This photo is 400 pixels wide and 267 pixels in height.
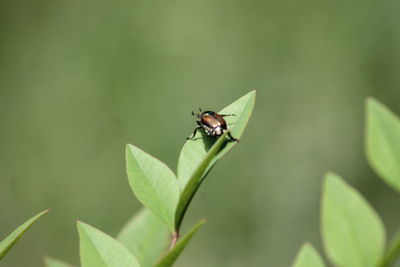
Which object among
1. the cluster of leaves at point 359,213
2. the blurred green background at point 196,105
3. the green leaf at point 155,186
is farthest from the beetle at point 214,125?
the blurred green background at point 196,105

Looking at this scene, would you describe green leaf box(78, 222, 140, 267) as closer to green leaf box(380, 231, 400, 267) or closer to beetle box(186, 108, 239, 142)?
green leaf box(380, 231, 400, 267)

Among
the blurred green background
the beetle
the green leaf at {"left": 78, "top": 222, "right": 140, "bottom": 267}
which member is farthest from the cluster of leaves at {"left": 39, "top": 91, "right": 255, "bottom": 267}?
the blurred green background

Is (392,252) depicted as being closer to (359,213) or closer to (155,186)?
(359,213)

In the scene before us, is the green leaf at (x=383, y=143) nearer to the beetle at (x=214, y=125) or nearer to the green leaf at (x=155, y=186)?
the green leaf at (x=155, y=186)

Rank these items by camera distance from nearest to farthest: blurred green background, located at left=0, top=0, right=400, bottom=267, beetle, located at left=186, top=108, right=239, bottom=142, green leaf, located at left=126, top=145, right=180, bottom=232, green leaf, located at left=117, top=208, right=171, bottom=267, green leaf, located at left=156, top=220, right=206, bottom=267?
green leaf, located at left=156, top=220, right=206, bottom=267 < green leaf, located at left=126, top=145, right=180, bottom=232 < green leaf, located at left=117, top=208, right=171, bottom=267 < beetle, located at left=186, top=108, right=239, bottom=142 < blurred green background, located at left=0, top=0, right=400, bottom=267

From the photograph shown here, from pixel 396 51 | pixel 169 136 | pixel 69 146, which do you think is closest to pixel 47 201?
pixel 69 146

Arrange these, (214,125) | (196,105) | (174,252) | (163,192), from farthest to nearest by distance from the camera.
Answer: (196,105) → (214,125) → (163,192) → (174,252)

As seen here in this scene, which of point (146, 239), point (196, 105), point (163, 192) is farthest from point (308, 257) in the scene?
point (196, 105)
